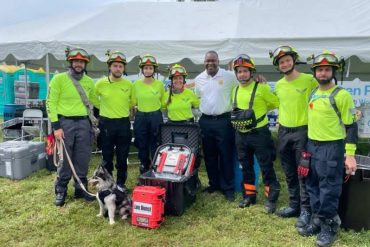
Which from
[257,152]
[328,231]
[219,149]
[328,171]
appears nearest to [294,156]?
[257,152]

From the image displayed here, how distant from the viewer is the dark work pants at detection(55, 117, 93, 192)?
4668mm

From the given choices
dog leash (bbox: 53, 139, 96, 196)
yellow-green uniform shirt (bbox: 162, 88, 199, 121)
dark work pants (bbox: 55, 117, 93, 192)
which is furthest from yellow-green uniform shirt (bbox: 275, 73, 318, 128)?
dog leash (bbox: 53, 139, 96, 196)

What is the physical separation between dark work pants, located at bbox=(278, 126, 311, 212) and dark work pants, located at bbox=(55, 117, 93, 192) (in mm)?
2544

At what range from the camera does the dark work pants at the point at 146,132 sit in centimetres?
517

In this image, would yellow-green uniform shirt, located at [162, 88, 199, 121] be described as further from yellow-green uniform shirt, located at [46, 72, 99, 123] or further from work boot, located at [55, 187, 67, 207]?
work boot, located at [55, 187, 67, 207]

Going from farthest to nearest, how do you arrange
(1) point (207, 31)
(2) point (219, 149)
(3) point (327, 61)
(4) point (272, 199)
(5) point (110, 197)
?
(1) point (207, 31) < (2) point (219, 149) < (4) point (272, 199) < (5) point (110, 197) < (3) point (327, 61)

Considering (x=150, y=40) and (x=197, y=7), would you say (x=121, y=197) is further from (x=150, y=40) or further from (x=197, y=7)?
(x=197, y=7)

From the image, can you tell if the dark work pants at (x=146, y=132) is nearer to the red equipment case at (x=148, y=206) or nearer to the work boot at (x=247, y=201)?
the red equipment case at (x=148, y=206)

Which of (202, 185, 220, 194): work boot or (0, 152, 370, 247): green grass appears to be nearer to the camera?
(0, 152, 370, 247): green grass

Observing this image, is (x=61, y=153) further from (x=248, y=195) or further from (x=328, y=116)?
(x=328, y=116)

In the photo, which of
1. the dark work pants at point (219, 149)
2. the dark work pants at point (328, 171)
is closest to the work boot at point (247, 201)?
the dark work pants at point (219, 149)

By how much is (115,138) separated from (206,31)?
2533 mm

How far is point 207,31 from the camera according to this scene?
241 inches

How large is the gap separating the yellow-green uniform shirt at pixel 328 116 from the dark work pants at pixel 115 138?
249cm
